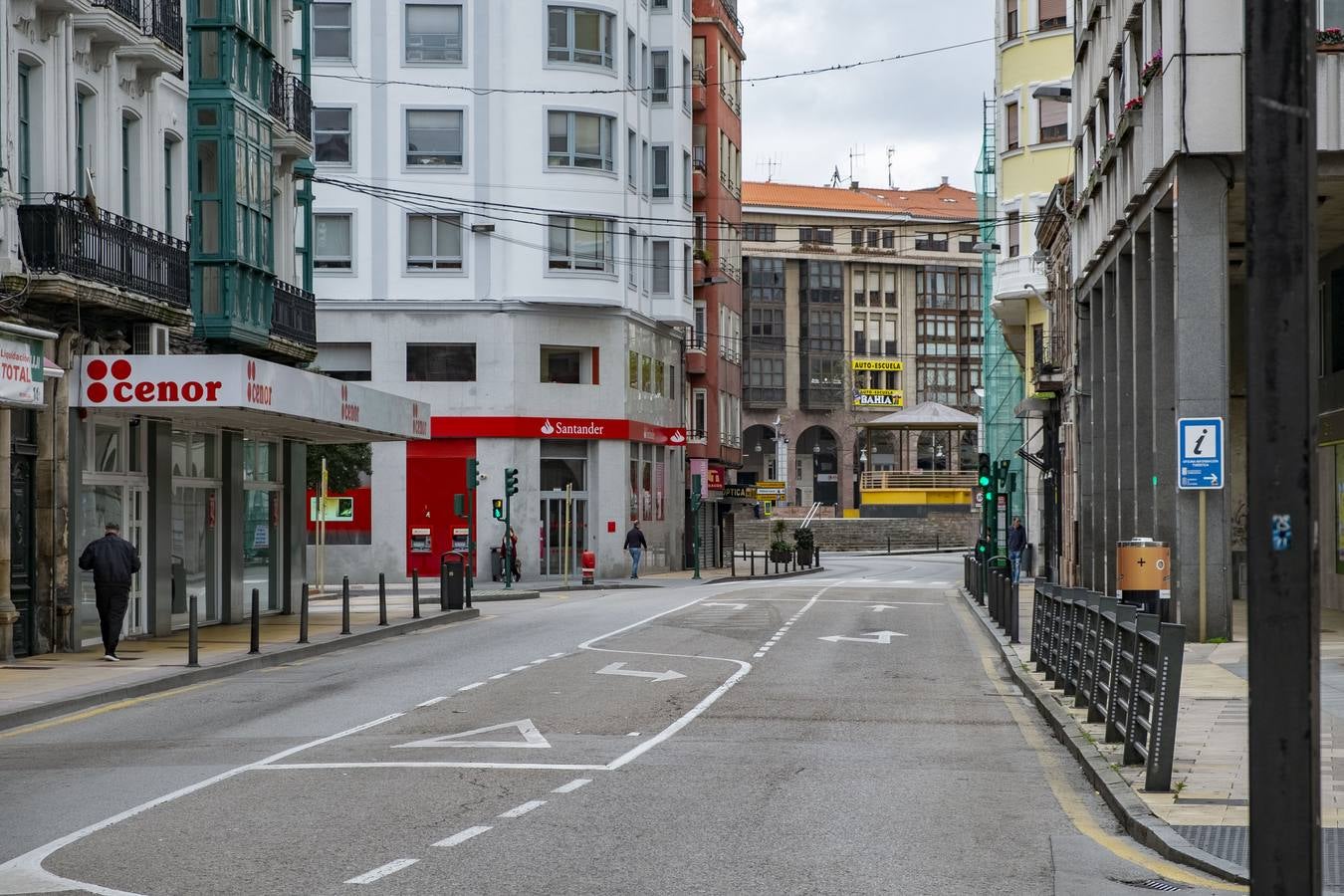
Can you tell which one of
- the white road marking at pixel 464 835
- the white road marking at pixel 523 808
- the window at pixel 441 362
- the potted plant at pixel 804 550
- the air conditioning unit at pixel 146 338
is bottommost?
the potted plant at pixel 804 550

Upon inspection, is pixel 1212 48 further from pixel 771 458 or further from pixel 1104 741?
pixel 771 458

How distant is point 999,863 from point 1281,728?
12.3ft

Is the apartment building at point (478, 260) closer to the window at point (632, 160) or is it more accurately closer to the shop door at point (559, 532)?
the shop door at point (559, 532)

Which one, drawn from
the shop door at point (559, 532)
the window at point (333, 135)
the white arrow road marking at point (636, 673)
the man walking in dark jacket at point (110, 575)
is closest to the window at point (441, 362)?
the shop door at point (559, 532)

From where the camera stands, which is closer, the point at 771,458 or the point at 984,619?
the point at 984,619

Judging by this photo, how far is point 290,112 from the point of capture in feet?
108

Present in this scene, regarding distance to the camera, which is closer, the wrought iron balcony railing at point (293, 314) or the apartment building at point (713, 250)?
the wrought iron balcony railing at point (293, 314)

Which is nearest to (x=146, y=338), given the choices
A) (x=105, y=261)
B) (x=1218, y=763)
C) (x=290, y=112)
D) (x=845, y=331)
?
(x=105, y=261)

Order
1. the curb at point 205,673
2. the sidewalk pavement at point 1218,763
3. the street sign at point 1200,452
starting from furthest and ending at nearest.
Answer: the street sign at point 1200,452
the curb at point 205,673
the sidewalk pavement at point 1218,763

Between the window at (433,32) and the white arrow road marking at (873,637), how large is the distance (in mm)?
31561

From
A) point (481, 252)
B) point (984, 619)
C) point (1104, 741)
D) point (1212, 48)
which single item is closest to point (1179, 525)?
point (1212, 48)

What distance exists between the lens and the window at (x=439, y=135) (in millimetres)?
56125

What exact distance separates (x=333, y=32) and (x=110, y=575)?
35.8 metres

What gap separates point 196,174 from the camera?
2889cm
